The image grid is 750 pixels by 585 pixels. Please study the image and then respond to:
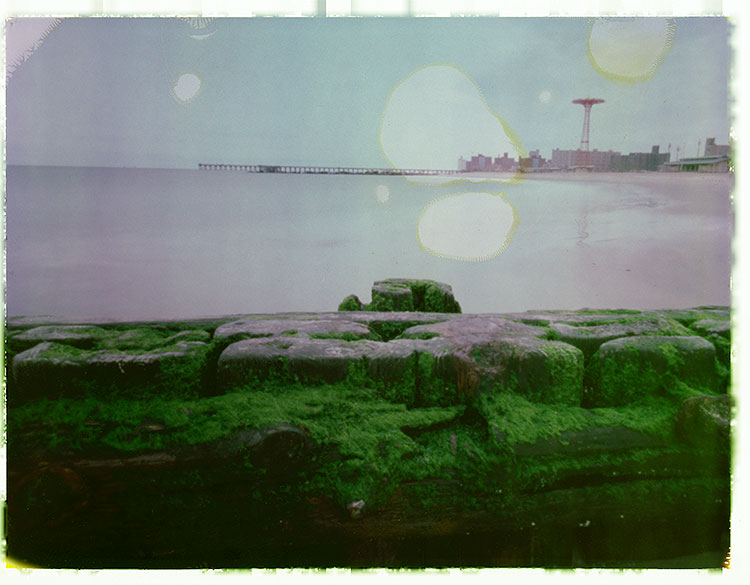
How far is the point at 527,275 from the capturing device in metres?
2.91

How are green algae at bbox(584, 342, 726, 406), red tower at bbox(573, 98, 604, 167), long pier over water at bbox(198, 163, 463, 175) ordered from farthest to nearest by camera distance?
long pier over water at bbox(198, 163, 463, 175) < red tower at bbox(573, 98, 604, 167) < green algae at bbox(584, 342, 726, 406)

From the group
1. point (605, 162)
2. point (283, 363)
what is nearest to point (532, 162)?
point (605, 162)

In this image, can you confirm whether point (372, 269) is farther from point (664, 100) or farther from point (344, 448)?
point (664, 100)

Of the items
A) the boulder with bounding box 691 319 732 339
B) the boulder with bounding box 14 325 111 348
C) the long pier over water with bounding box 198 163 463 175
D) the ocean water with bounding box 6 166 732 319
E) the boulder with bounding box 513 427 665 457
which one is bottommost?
the boulder with bounding box 513 427 665 457

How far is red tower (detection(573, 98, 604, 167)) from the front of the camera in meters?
2.83

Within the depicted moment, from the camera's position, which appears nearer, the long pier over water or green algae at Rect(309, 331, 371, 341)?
green algae at Rect(309, 331, 371, 341)

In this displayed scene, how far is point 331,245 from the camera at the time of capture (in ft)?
9.57

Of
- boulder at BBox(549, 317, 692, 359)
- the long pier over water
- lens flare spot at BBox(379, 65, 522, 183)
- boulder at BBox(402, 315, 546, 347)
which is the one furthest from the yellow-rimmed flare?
boulder at BBox(549, 317, 692, 359)

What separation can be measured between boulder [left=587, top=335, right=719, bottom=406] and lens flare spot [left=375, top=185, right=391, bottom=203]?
135cm

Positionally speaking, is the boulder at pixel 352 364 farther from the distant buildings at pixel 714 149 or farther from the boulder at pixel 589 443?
the distant buildings at pixel 714 149

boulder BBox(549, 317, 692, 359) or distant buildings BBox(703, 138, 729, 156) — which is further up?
distant buildings BBox(703, 138, 729, 156)

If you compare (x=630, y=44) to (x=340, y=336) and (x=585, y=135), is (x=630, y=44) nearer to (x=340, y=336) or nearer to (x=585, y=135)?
(x=585, y=135)

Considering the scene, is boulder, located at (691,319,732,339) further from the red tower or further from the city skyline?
the red tower

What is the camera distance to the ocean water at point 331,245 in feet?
9.32
